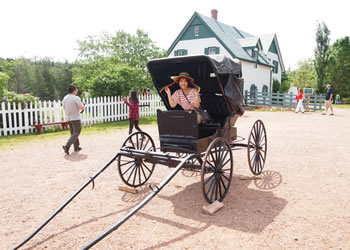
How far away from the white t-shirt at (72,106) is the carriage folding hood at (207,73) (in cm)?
334

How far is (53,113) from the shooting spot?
44.8ft

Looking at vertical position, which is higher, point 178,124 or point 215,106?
point 215,106

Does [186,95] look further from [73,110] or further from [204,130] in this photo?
[73,110]

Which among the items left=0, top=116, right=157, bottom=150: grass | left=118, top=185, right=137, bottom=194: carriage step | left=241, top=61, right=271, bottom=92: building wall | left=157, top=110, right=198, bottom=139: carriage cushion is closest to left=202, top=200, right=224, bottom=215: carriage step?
left=157, top=110, right=198, bottom=139: carriage cushion

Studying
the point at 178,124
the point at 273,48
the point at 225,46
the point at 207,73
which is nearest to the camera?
the point at 178,124

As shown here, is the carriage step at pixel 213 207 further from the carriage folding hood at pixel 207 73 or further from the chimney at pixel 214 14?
the chimney at pixel 214 14

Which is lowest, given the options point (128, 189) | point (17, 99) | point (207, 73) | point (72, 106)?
point (128, 189)

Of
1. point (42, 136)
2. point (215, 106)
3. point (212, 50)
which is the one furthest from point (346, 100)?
point (42, 136)

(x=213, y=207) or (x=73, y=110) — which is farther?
(x=73, y=110)

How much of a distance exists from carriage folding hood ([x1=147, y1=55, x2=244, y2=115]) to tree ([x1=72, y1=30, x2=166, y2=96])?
1077cm

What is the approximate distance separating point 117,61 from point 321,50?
27.2m

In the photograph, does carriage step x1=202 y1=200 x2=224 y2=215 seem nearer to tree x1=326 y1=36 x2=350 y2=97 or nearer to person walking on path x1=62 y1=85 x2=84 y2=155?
person walking on path x1=62 y1=85 x2=84 y2=155

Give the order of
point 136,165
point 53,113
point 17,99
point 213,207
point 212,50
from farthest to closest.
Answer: point 212,50
point 53,113
point 17,99
point 136,165
point 213,207

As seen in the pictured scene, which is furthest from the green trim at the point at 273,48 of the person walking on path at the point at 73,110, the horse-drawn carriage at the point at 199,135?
the horse-drawn carriage at the point at 199,135
